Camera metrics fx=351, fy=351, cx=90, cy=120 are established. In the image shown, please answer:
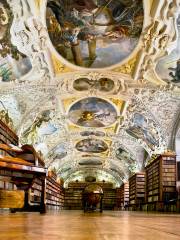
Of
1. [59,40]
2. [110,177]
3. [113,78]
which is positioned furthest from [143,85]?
[110,177]

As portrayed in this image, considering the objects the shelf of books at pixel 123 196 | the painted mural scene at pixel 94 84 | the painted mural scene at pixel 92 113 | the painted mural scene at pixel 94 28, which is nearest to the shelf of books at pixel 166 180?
the painted mural scene at pixel 92 113

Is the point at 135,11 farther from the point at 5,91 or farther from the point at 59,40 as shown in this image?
the point at 5,91

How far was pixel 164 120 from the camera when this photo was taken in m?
20.1

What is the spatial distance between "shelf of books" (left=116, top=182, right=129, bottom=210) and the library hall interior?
11.8 meters

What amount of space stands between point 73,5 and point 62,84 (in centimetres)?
588

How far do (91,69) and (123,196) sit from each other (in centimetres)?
2702

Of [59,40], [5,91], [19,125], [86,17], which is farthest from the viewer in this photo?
[19,125]

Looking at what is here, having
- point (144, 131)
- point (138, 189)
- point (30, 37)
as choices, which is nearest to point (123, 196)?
point (138, 189)

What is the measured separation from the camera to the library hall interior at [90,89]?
1174 centimetres

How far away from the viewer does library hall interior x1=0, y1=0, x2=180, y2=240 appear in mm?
11741

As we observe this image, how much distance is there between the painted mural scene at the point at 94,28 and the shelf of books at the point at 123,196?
82.1 feet

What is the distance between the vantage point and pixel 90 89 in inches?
746

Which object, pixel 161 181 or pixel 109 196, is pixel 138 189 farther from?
pixel 109 196

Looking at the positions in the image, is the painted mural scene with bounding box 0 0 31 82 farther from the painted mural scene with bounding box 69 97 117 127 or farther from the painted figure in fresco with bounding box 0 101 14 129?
the painted mural scene with bounding box 69 97 117 127
